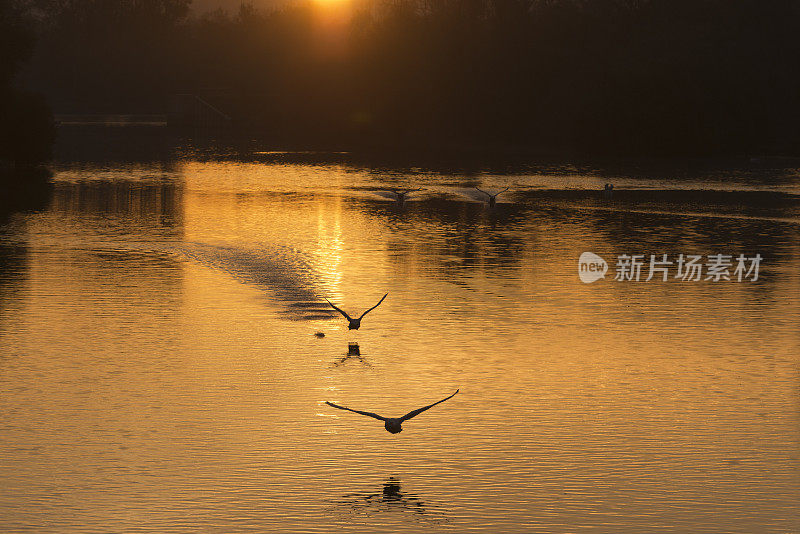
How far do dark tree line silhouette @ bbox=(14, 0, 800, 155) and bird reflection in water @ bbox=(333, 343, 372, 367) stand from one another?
8370 cm

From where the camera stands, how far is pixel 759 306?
102 feet

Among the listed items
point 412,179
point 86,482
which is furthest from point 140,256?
point 412,179

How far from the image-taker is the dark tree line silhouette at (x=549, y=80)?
107m

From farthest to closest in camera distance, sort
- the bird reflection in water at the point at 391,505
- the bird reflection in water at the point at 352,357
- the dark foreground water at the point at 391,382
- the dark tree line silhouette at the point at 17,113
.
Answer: the dark tree line silhouette at the point at 17,113, the bird reflection in water at the point at 352,357, the dark foreground water at the point at 391,382, the bird reflection in water at the point at 391,505

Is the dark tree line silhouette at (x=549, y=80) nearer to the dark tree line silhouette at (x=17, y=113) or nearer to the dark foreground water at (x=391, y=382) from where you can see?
the dark tree line silhouette at (x=17, y=113)

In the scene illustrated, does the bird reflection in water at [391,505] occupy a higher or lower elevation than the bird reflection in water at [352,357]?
lower

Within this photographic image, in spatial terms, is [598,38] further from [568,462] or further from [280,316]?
[568,462]

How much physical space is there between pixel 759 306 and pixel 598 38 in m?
98.0

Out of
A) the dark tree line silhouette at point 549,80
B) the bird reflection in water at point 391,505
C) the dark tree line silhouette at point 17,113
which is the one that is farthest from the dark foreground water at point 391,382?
the dark tree line silhouette at point 549,80

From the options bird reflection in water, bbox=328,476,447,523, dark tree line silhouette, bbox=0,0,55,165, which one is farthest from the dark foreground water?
dark tree line silhouette, bbox=0,0,55,165

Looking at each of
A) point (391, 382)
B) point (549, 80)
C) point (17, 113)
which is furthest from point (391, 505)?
point (549, 80)

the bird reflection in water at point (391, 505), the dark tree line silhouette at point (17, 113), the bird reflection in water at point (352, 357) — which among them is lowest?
the bird reflection in water at point (391, 505)

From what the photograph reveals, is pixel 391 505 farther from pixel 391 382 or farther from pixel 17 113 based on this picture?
pixel 17 113

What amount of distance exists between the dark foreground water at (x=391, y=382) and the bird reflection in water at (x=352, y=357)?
0.32 ft
